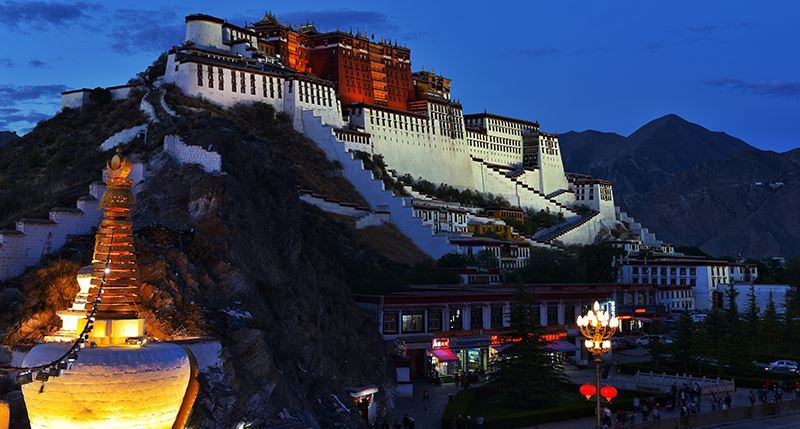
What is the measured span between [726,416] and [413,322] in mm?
16588

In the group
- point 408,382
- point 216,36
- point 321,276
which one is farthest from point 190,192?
point 216,36

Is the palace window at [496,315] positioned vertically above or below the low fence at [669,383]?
above

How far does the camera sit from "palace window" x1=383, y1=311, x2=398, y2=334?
48938 mm

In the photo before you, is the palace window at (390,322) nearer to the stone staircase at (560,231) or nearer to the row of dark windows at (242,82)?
the row of dark windows at (242,82)

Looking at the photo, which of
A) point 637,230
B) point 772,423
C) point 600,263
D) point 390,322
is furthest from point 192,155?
point 637,230

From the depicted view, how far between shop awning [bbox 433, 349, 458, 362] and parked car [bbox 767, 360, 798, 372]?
17.6 m

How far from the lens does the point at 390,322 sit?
1940 inches

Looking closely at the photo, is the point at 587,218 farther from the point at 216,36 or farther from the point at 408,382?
the point at 408,382

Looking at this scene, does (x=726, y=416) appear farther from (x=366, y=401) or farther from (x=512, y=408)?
(x=366, y=401)

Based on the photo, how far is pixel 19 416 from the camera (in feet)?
70.0

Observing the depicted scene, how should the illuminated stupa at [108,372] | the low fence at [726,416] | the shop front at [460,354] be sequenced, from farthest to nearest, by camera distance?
the shop front at [460,354] < the low fence at [726,416] < the illuminated stupa at [108,372]

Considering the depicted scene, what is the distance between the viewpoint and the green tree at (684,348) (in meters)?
53.8

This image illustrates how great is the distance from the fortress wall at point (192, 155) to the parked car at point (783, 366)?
107 feet

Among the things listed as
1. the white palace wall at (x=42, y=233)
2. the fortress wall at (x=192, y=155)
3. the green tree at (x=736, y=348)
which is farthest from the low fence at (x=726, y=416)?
the white palace wall at (x=42, y=233)
